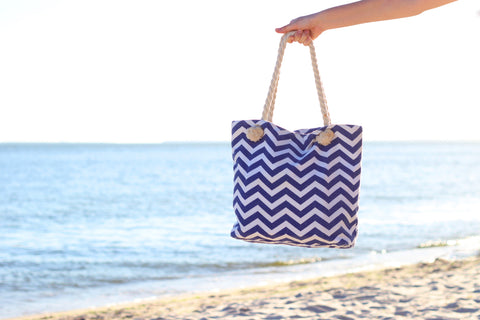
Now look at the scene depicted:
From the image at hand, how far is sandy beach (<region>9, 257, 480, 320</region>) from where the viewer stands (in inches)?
231

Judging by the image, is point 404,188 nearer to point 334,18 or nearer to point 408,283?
point 408,283

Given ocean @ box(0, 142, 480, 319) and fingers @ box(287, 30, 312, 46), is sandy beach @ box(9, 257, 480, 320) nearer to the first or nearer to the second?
ocean @ box(0, 142, 480, 319)

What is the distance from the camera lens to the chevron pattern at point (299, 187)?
1936mm

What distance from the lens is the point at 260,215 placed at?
1999 mm

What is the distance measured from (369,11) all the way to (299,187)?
2.09ft

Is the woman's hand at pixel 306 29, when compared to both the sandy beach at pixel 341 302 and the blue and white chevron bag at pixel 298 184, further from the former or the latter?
the sandy beach at pixel 341 302

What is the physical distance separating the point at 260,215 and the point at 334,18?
734 mm

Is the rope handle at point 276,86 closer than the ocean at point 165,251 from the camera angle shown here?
Yes

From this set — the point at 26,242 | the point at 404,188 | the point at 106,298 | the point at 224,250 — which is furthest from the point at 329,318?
the point at 404,188

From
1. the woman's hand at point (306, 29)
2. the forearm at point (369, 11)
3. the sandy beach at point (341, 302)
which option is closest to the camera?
the forearm at point (369, 11)

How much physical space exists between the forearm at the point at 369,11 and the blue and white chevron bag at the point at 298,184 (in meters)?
0.35

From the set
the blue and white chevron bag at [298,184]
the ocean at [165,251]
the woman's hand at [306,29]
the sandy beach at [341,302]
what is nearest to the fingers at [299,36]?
the woman's hand at [306,29]

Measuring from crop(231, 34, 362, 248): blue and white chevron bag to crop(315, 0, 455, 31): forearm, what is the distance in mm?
349

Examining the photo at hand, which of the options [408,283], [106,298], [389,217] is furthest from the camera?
[389,217]
